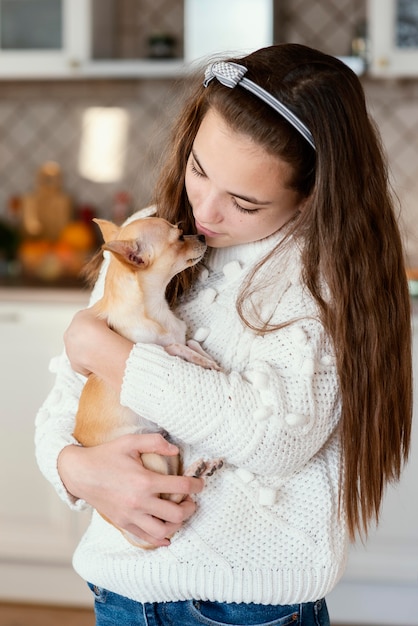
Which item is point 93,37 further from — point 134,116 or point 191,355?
point 191,355

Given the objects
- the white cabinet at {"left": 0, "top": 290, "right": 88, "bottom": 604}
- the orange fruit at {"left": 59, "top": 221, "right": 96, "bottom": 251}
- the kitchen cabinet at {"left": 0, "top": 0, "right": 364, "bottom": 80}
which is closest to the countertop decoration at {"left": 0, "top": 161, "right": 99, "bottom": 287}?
the orange fruit at {"left": 59, "top": 221, "right": 96, "bottom": 251}

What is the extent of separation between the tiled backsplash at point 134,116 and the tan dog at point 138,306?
75.4 inches

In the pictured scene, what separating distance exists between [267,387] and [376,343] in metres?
0.16

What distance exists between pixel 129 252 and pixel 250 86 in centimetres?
28

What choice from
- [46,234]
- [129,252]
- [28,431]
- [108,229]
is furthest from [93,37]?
[129,252]

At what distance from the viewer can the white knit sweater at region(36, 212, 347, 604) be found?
1.06 meters

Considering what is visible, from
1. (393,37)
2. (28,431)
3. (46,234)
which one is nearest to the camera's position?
(28,431)

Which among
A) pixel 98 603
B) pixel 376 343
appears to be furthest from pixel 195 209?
pixel 98 603

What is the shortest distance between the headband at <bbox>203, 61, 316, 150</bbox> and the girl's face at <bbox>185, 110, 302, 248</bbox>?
4 centimetres

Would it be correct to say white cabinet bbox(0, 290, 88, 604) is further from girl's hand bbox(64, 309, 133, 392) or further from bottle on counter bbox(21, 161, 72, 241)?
girl's hand bbox(64, 309, 133, 392)

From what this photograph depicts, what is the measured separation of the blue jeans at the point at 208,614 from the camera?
116 centimetres

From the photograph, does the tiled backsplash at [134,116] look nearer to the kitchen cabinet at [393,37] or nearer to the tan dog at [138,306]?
the kitchen cabinet at [393,37]

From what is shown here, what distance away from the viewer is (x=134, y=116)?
3.34 meters

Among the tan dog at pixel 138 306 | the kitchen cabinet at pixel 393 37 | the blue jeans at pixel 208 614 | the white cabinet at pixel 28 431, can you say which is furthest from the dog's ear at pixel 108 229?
the kitchen cabinet at pixel 393 37
